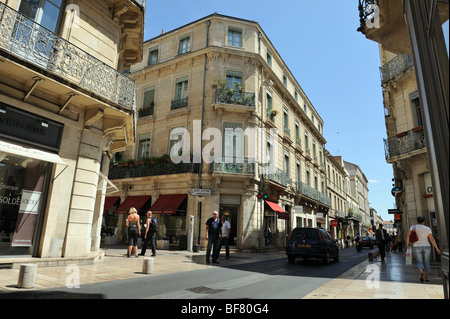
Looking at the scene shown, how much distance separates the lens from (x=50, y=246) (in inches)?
306

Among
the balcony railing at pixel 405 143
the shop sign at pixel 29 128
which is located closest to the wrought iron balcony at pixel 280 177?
the balcony railing at pixel 405 143

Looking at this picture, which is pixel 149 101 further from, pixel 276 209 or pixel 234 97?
pixel 276 209

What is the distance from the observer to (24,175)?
25.1ft

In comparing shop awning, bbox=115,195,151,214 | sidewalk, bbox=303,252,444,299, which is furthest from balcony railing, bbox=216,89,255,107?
sidewalk, bbox=303,252,444,299

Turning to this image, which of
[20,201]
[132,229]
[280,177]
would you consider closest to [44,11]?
[20,201]

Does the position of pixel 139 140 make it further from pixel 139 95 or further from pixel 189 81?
pixel 189 81

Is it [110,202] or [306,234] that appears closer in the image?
[306,234]

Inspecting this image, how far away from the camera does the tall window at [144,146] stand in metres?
21.1

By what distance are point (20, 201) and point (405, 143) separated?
15109 mm

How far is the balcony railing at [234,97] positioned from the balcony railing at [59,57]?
375 inches

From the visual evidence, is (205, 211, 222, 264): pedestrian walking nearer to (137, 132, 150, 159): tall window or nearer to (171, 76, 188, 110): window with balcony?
(171, 76, 188, 110): window with balcony

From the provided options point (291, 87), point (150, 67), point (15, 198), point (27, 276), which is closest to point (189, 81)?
point (150, 67)
